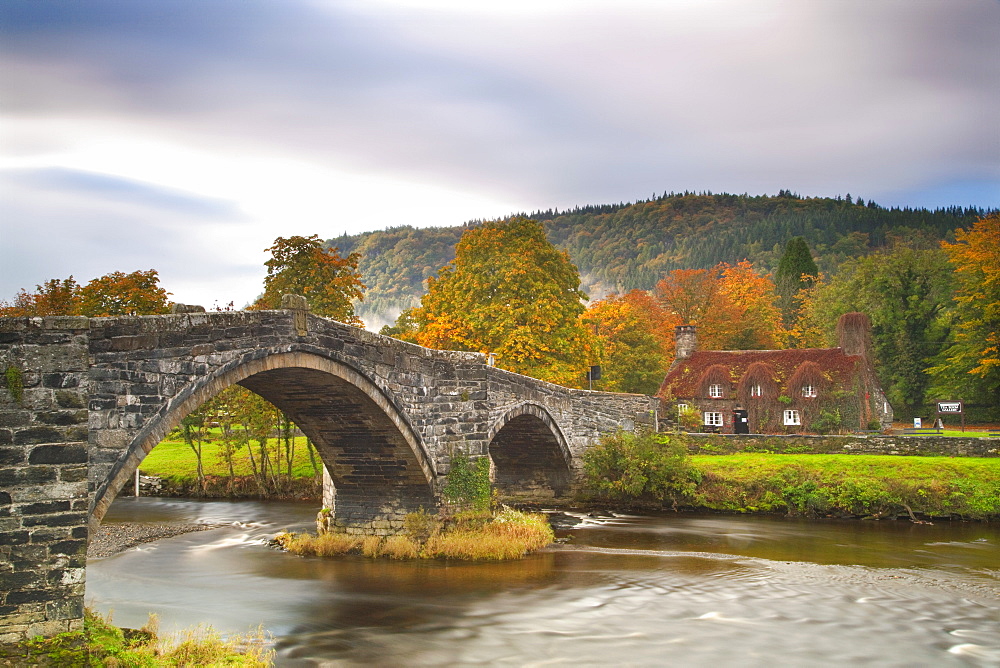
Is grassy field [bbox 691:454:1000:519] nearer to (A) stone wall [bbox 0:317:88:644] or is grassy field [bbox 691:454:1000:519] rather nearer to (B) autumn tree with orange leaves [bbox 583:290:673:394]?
(B) autumn tree with orange leaves [bbox 583:290:673:394]

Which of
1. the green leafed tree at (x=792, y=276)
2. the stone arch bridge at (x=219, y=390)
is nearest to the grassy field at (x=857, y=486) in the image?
the stone arch bridge at (x=219, y=390)

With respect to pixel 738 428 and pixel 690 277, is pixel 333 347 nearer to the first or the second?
pixel 738 428

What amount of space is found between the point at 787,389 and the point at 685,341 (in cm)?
604

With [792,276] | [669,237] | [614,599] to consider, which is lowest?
[614,599]

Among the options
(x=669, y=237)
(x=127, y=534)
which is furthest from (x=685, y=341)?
(x=669, y=237)

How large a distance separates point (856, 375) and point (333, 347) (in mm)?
27295

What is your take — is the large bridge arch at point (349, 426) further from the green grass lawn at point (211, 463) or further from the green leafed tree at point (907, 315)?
the green leafed tree at point (907, 315)

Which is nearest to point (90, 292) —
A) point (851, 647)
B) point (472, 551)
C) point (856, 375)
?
point (472, 551)

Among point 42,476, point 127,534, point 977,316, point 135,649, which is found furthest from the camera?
point 977,316

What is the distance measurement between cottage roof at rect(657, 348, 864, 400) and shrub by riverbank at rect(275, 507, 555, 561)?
2083cm

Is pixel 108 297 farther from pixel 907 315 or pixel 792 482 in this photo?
pixel 907 315

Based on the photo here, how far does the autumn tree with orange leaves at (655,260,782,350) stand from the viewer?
162ft

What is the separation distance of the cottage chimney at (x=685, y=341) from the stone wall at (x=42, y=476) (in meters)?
34.6

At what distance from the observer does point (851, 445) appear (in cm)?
2795
